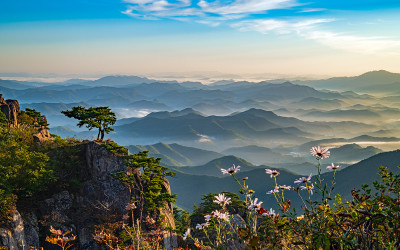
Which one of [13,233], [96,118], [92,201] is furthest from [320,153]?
[96,118]

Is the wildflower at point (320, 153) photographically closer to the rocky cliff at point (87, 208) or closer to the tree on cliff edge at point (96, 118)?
the rocky cliff at point (87, 208)

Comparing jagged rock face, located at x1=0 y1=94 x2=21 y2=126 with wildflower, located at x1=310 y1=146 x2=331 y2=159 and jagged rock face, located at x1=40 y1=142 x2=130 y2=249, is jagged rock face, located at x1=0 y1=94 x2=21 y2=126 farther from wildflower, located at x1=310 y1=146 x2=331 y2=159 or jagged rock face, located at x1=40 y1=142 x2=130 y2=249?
wildflower, located at x1=310 y1=146 x2=331 y2=159

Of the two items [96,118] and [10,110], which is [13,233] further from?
[10,110]

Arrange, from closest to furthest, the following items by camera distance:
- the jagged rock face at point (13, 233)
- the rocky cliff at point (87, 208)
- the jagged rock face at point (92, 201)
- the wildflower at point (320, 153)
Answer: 1. the wildflower at point (320, 153)
2. the jagged rock face at point (13, 233)
3. the rocky cliff at point (87, 208)
4. the jagged rock face at point (92, 201)

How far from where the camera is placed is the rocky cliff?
29.1 m

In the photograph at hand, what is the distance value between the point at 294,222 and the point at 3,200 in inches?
1066

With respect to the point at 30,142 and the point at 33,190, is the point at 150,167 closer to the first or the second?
the point at 33,190

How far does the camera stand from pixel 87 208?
107 feet

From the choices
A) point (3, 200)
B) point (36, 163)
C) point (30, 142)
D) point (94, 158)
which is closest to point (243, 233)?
point (3, 200)

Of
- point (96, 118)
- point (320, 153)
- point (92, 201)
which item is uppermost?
point (320, 153)

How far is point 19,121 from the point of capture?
45.1m

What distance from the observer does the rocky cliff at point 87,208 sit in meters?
29.1

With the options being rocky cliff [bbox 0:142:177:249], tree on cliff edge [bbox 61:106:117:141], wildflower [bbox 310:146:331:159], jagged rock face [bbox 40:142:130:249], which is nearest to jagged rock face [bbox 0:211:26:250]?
rocky cliff [bbox 0:142:177:249]

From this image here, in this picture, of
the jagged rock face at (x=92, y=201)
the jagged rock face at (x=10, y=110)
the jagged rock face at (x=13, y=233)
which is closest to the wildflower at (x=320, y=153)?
the jagged rock face at (x=13, y=233)
